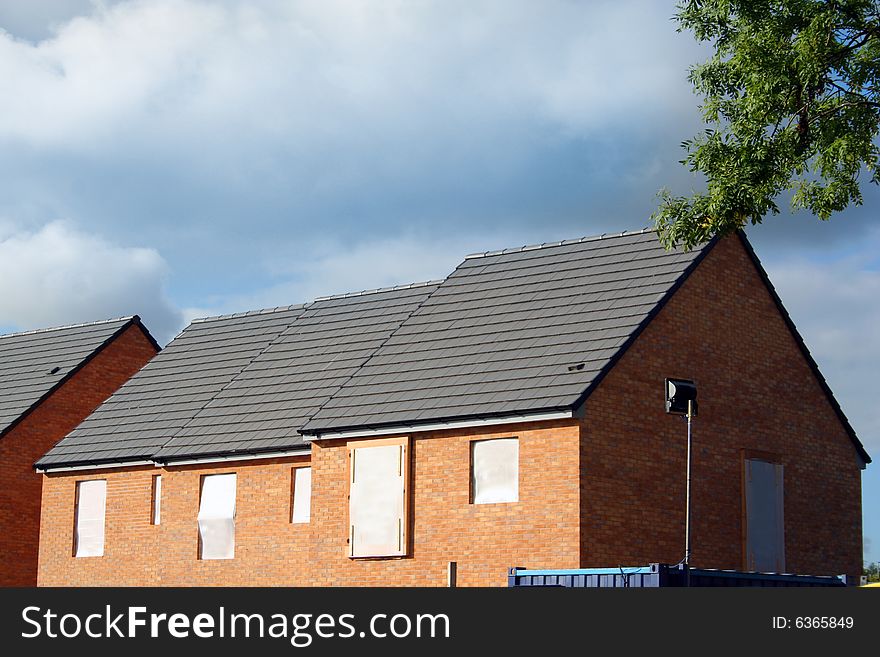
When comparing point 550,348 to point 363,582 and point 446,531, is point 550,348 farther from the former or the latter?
point 363,582

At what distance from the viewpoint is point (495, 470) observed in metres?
28.5

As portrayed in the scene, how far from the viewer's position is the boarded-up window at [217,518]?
34375 millimetres

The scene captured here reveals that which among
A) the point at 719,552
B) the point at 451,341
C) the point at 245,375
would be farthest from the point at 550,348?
the point at 245,375

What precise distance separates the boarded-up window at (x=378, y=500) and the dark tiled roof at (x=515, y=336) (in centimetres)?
71

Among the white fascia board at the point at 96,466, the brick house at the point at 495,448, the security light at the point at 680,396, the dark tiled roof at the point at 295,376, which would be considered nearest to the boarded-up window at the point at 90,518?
the brick house at the point at 495,448

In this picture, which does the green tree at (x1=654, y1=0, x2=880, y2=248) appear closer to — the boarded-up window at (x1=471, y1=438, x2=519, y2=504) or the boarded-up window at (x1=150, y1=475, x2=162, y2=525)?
the boarded-up window at (x1=471, y1=438, x2=519, y2=504)

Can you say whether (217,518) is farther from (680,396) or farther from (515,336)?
(680,396)

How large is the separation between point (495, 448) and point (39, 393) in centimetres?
1933

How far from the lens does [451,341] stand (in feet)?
106

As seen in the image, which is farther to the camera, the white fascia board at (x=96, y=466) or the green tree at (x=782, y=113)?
the white fascia board at (x=96, y=466)

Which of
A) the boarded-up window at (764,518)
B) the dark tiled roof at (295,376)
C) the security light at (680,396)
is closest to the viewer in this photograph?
the security light at (680,396)

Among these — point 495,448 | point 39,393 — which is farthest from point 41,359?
point 495,448

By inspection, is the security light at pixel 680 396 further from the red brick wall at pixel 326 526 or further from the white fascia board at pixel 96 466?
the white fascia board at pixel 96 466
